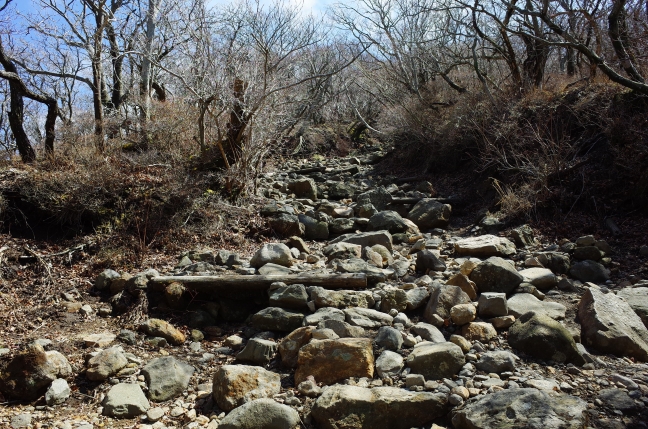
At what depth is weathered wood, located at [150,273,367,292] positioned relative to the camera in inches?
227

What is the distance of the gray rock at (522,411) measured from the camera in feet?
10.3

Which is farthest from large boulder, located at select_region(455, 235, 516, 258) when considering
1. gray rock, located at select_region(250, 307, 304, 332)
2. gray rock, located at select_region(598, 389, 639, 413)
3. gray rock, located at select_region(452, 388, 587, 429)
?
gray rock, located at select_region(452, 388, 587, 429)

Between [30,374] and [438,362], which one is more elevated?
[30,374]

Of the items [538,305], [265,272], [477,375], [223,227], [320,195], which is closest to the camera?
[477,375]

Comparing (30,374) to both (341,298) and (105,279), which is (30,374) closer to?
(105,279)

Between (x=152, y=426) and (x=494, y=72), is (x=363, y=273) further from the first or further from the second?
(x=494, y=72)

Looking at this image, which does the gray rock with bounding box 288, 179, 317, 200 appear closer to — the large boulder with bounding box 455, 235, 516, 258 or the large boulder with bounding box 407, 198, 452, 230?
the large boulder with bounding box 407, 198, 452, 230

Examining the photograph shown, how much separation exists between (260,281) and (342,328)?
4.76 feet

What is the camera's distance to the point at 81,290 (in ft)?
20.4

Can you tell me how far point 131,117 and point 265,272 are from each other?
7391 mm

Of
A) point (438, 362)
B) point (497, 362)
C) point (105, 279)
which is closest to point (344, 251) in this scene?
point (105, 279)

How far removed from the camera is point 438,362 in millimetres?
4070

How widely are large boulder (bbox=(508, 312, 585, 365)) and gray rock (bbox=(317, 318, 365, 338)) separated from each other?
4.49 ft

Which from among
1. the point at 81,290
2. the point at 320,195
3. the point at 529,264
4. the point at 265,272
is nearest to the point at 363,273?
the point at 265,272
